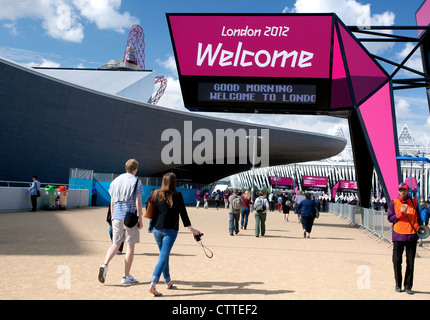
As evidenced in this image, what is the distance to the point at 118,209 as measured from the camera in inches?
253

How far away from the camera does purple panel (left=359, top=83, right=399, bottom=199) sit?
560 inches

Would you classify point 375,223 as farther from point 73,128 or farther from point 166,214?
point 73,128

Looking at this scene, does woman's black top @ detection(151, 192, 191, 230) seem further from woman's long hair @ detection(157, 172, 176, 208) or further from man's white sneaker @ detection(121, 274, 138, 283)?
man's white sneaker @ detection(121, 274, 138, 283)

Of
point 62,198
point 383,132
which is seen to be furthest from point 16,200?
point 383,132

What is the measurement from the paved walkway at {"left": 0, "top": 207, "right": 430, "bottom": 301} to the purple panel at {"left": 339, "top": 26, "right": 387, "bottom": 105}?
5325 millimetres

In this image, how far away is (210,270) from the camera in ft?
25.9

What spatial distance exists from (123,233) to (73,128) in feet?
104

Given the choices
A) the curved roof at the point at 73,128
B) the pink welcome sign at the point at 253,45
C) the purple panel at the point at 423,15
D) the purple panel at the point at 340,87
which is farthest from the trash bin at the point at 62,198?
the purple panel at the point at 423,15

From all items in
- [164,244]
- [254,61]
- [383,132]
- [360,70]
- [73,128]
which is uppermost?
[73,128]

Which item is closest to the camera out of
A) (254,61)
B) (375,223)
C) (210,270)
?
(210,270)

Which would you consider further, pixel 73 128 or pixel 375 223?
pixel 73 128

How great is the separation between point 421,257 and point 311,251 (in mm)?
2739

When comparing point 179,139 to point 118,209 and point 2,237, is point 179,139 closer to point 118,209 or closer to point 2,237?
point 2,237

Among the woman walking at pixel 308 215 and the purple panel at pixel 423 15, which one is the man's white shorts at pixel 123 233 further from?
the purple panel at pixel 423 15
